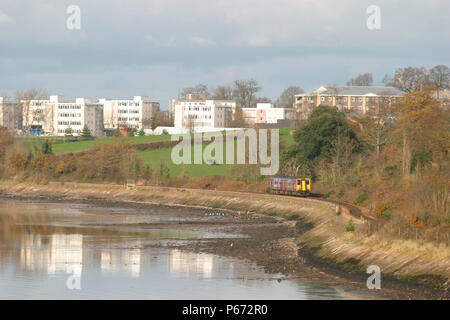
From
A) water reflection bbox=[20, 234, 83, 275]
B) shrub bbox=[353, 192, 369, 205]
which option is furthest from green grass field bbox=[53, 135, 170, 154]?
water reflection bbox=[20, 234, 83, 275]

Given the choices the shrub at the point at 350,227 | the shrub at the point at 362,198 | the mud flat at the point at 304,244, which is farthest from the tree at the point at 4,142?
the shrub at the point at 350,227

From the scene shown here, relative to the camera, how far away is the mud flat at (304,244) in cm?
3678

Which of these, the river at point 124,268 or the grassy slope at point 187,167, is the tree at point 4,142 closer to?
the grassy slope at point 187,167

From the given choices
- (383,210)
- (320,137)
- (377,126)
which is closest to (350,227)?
(383,210)

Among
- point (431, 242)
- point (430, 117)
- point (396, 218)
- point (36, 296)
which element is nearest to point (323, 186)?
point (430, 117)

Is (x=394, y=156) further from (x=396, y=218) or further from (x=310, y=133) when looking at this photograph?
(x=396, y=218)

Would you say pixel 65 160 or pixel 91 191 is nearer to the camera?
pixel 91 191

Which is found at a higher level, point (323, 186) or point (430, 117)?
point (430, 117)

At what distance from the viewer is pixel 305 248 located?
49.6m

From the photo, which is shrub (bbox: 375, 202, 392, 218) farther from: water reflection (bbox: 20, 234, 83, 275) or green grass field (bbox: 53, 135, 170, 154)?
green grass field (bbox: 53, 135, 170, 154)

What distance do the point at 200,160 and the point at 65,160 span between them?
22.2m

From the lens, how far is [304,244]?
51406mm

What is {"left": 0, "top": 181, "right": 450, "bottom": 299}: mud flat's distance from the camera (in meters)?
36.8

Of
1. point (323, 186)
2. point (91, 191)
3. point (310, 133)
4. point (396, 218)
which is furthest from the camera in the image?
point (91, 191)
